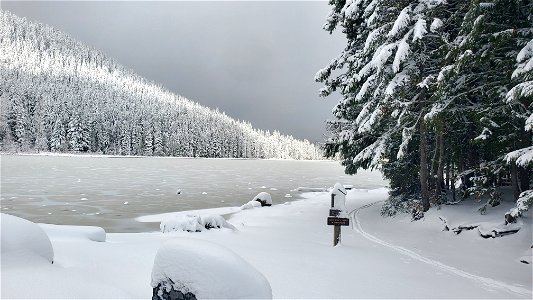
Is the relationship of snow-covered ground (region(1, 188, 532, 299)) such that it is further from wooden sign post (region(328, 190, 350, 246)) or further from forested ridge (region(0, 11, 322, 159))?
forested ridge (region(0, 11, 322, 159))

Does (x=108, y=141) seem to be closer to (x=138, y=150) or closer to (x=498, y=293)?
(x=138, y=150)

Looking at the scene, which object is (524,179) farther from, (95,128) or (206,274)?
(95,128)

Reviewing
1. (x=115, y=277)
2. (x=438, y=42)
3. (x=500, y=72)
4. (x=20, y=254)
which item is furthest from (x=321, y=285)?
(x=438, y=42)

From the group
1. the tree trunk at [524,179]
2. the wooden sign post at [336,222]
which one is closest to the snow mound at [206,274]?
the wooden sign post at [336,222]

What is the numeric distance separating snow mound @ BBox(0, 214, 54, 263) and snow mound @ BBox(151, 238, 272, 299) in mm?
2138

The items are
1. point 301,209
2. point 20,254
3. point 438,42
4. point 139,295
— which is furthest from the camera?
point 301,209

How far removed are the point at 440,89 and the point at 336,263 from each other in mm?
5290

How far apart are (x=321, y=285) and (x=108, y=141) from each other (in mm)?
125298

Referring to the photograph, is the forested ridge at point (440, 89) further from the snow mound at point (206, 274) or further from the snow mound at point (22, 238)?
the snow mound at point (22, 238)

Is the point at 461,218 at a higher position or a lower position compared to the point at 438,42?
lower

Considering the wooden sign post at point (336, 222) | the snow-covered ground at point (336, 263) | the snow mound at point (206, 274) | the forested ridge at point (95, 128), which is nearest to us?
the snow mound at point (206, 274)

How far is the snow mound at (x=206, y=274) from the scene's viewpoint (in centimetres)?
377

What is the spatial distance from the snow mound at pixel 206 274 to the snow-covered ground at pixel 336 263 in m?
1.25

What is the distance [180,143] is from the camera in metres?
140
